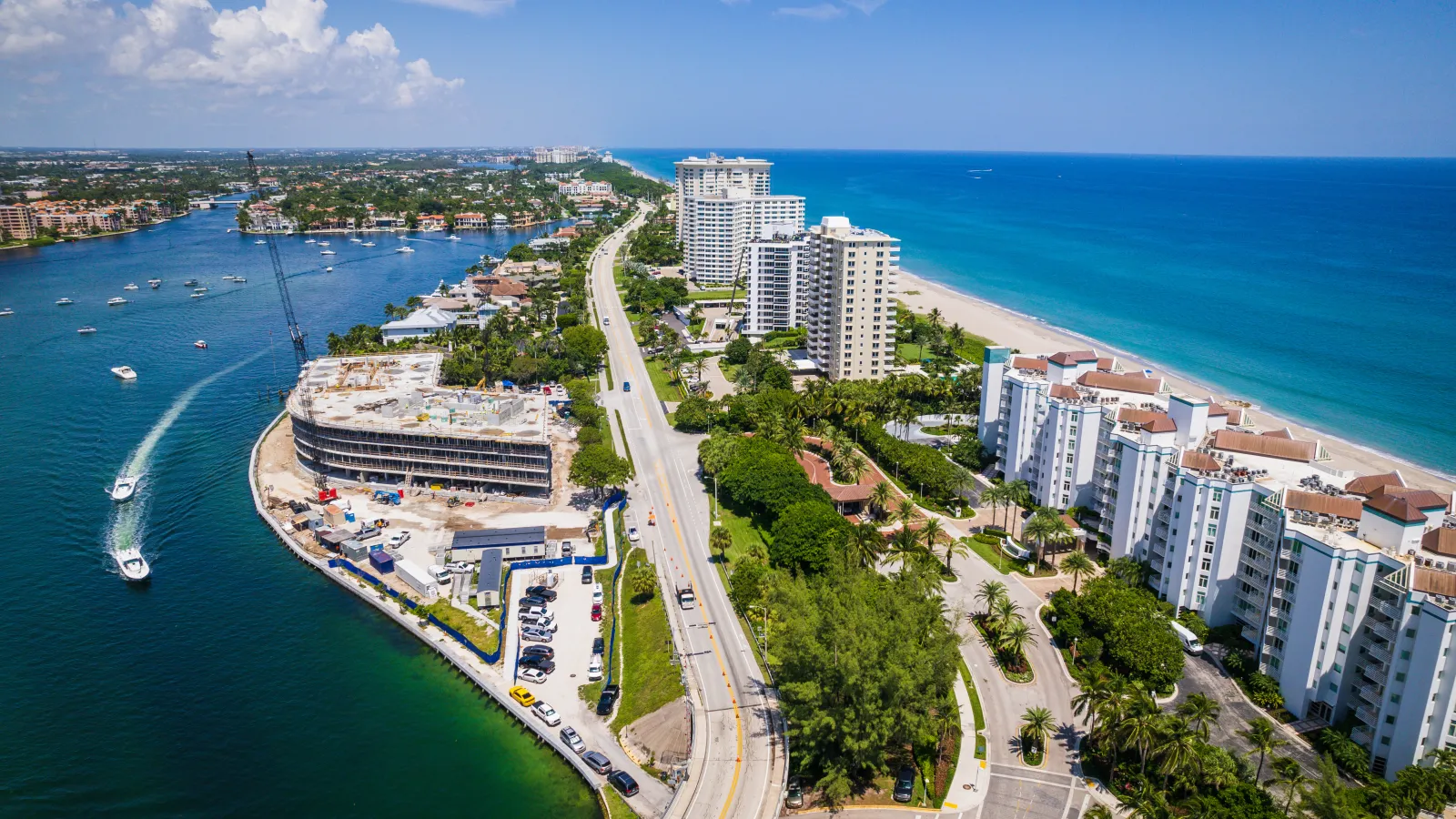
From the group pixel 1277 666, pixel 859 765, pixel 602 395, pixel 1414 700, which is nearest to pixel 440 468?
pixel 602 395

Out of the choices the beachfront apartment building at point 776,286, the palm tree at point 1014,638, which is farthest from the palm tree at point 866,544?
the beachfront apartment building at point 776,286

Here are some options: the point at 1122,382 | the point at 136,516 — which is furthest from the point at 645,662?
the point at 136,516

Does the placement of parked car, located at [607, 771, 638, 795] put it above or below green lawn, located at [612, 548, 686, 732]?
below

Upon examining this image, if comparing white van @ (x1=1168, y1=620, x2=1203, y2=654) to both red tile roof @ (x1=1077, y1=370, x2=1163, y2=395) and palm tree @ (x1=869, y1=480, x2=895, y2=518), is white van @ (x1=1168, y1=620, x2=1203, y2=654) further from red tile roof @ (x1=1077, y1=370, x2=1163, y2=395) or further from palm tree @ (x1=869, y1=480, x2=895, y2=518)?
red tile roof @ (x1=1077, y1=370, x2=1163, y2=395)

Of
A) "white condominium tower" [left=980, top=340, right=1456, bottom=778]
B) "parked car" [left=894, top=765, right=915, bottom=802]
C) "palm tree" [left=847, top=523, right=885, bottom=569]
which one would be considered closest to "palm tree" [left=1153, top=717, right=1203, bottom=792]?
"white condominium tower" [left=980, top=340, right=1456, bottom=778]

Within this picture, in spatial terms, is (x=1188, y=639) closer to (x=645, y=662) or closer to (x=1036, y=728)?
(x=1036, y=728)

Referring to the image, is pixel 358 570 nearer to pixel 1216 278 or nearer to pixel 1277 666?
pixel 1277 666
